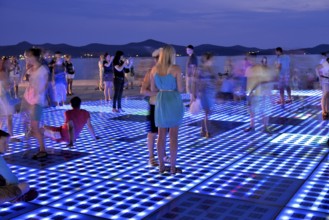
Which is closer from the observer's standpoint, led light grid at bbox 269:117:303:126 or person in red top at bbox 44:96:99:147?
person in red top at bbox 44:96:99:147

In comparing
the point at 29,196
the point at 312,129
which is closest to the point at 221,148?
the point at 312,129

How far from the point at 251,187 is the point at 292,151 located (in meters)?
2.12

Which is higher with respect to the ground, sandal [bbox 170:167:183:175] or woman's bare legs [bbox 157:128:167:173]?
woman's bare legs [bbox 157:128:167:173]

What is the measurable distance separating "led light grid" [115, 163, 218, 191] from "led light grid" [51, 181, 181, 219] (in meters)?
0.19

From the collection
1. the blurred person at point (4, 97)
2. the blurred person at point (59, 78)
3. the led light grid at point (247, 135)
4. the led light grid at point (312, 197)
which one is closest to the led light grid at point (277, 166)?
the led light grid at point (312, 197)

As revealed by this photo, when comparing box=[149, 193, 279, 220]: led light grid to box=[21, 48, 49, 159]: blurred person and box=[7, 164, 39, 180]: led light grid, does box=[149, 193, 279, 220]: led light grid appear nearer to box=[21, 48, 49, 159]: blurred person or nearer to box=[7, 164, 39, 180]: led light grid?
box=[7, 164, 39, 180]: led light grid

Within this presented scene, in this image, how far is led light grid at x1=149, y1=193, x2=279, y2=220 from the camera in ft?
13.0

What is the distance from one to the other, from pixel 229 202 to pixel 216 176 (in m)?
0.95

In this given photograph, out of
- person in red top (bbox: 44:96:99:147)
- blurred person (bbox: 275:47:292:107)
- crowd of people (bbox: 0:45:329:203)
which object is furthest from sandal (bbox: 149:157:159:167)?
blurred person (bbox: 275:47:292:107)

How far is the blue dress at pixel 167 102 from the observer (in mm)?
5055

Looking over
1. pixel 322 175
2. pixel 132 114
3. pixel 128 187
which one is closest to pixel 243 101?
pixel 132 114

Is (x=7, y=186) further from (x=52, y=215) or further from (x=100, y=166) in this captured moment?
(x=100, y=166)

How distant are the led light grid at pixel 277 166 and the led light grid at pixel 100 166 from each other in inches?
57.8

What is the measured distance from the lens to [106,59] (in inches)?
532
